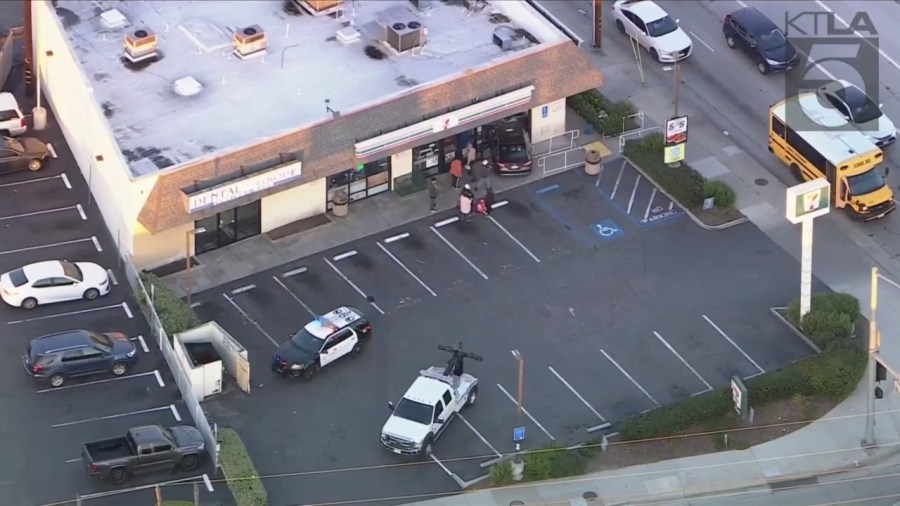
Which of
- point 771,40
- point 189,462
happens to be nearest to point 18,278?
point 189,462

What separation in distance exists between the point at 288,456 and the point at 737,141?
90.5 ft

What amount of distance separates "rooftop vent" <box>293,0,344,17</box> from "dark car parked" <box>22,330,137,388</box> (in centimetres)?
2049

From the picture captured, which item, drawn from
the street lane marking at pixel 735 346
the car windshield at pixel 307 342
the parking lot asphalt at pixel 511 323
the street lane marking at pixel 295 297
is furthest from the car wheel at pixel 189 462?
the street lane marking at pixel 735 346

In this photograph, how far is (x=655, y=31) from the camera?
8750 cm

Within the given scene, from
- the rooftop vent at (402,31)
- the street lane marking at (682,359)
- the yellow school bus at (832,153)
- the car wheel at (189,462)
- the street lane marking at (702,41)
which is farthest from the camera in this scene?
the street lane marking at (702,41)

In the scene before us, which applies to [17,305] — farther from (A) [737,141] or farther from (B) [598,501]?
(A) [737,141]

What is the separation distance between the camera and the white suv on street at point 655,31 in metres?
87.0

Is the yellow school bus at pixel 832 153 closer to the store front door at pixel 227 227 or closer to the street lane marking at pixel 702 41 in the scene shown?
the street lane marking at pixel 702 41

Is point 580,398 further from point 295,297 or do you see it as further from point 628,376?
point 295,297

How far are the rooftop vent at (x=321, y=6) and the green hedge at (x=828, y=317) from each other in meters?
24.6

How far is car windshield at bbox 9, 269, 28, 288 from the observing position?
71.3 m

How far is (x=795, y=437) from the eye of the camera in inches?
2648

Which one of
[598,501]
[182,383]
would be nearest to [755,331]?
[598,501]

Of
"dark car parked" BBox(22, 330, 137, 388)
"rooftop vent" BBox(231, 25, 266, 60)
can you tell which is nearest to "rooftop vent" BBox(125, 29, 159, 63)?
"rooftop vent" BBox(231, 25, 266, 60)
